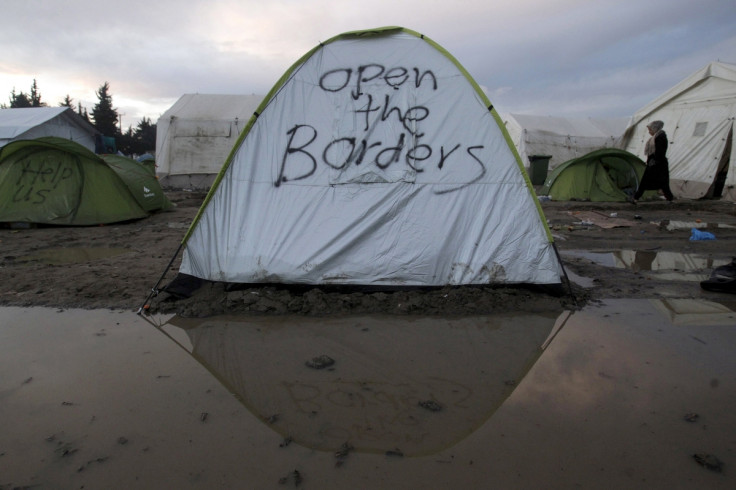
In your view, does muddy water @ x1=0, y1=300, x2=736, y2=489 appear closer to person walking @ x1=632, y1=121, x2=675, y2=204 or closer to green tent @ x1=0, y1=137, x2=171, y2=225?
green tent @ x1=0, y1=137, x2=171, y2=225

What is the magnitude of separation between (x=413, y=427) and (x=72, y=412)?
1985 millimetres

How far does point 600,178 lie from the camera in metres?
13.7

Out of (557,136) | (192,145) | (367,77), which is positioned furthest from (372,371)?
(557,136)

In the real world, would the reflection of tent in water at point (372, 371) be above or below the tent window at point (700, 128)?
below

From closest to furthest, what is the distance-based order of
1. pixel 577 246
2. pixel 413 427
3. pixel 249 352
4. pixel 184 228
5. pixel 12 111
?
pixel 413 427, pixel 249 352, pixel 577 246, pixel 184 228, pixel 12 111

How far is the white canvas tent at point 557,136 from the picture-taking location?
72.3ft

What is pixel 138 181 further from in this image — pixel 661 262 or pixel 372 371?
pixel 661 262

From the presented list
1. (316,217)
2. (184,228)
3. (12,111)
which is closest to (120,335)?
(316,217)

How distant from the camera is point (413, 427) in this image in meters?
2.38

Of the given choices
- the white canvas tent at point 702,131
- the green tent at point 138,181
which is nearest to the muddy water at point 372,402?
the green tent at point 138,181

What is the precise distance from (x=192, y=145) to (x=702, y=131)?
1998 centimetres

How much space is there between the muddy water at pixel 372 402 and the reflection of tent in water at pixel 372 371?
0.04 feet

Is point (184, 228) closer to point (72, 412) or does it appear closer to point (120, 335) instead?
point (120, 335)

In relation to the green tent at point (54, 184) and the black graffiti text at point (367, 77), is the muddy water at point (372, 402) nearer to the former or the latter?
the black graffiti text at point (367, 77)
